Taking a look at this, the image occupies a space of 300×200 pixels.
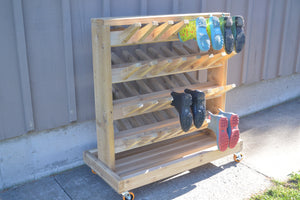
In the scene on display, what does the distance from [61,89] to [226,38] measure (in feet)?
6.11

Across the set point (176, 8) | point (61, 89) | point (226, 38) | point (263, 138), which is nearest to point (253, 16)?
point (176, 8)

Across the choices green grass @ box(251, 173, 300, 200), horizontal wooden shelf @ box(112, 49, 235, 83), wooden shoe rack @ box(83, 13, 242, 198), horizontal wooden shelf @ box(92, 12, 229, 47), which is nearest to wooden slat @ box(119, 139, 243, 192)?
wooden shoe rack @ box(83, 13, 242, 198)

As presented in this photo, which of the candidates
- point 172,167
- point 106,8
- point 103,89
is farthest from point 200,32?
point 172,167

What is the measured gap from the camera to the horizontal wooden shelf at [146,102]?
3.30m

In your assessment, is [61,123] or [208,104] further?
[208,104]

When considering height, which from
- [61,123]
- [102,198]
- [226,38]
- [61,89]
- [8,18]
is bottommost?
[102,198]

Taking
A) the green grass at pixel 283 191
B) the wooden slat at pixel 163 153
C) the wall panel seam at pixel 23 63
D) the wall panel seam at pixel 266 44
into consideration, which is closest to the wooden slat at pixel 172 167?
the wooden slat at pixel 163 153

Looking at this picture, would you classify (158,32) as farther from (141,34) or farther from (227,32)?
(227,32)

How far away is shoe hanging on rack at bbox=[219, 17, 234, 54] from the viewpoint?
128 inches

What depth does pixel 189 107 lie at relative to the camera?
3.46 metres

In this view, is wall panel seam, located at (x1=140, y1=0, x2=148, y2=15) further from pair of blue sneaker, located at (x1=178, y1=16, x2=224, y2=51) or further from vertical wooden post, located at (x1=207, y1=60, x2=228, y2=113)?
vertical wooden post, located at (x1=207, y1=60, x2=228, y2=113)

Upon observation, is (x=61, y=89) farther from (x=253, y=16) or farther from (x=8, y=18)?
(x=253, y=16)

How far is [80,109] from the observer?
386cm

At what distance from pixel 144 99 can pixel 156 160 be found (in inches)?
28.7
